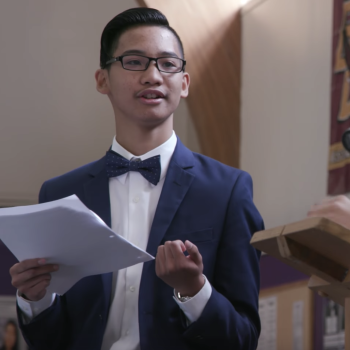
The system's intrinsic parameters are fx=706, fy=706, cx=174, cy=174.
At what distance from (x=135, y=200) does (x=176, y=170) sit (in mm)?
156

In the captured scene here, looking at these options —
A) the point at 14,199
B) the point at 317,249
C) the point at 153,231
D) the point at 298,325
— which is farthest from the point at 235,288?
the point at 14,199

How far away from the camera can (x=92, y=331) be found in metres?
1.92

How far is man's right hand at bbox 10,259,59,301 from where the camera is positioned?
1.80m

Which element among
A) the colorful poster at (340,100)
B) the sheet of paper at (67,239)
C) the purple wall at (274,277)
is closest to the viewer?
the sheet of paper at (67,239)

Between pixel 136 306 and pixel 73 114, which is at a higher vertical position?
pixel 136 306

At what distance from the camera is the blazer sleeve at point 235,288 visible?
1.81 meters

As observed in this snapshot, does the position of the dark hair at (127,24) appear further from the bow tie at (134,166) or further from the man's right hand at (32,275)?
the man's right hand at (32,275)

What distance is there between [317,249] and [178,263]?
343 millimetres

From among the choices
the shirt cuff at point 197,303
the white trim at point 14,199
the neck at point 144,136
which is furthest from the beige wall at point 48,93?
the shirt cuff at point 197,303

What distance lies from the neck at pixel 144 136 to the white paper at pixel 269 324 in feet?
11.7

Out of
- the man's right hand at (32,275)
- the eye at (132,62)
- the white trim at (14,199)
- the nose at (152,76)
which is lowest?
the white trim at (14,199)

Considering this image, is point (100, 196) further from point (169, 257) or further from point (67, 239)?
point (169, 257)

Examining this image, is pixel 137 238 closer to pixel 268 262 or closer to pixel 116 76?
pixel 116 76

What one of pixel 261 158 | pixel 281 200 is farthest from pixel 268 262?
pixel 261 158
